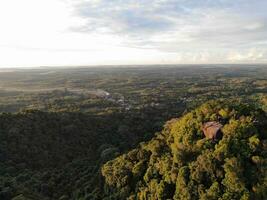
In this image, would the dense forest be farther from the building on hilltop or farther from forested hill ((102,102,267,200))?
the building on hilltop

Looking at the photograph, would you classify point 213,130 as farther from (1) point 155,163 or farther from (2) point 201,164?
(1) point 155,163

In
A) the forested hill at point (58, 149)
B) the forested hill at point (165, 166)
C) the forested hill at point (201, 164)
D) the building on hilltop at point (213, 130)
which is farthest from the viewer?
the forested hill at point (58, 149)

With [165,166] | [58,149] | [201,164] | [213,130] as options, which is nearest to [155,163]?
[165,166]

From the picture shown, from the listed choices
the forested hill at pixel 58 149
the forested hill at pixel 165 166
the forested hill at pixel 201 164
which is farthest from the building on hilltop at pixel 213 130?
the forested hill at pixel 58 149

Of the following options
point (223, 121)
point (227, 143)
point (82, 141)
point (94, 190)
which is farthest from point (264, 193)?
point (82, 141)

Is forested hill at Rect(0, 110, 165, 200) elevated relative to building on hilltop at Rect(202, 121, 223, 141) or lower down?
lower down

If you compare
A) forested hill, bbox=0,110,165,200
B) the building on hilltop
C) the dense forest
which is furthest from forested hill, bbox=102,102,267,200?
forested hill, bbox=0,110,165,200

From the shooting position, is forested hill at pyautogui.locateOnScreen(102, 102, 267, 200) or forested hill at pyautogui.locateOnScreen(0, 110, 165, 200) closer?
forested hill at pyautogui.locateOnScreen(102, 102, 267, 200)

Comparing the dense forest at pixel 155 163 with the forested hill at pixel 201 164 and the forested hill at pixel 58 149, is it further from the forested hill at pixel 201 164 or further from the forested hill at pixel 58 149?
the forested hill at pixel 58 149

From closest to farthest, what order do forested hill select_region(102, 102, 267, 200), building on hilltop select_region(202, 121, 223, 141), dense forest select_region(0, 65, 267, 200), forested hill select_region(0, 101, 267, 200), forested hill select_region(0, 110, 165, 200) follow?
forested hill select_region(102, 102, 267, 200), forested hill select_region(0, 101, 267, 200), dense forest select_region(0, 65, 267, 200), building on hilltop select_region(202, 121, 223, 141), forested hill select_region(0, 110, 165, 200)
